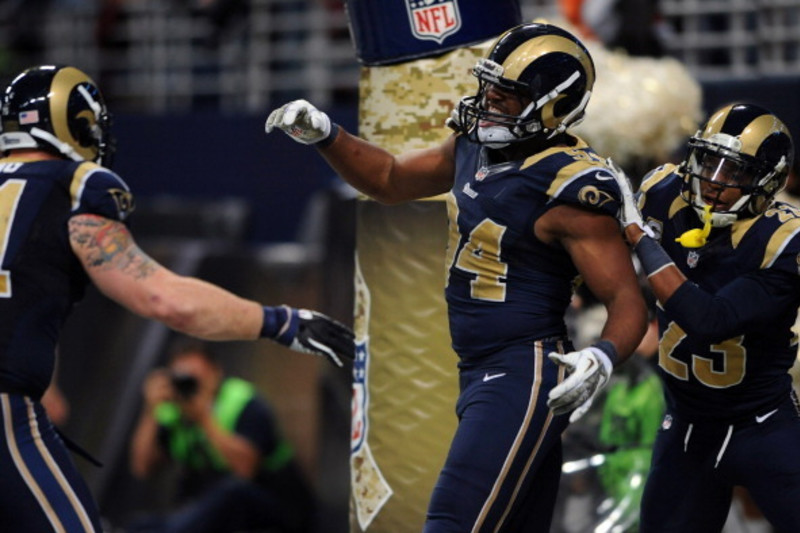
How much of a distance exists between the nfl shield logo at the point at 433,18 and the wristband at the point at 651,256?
119 cm

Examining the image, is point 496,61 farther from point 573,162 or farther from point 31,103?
point 31,103

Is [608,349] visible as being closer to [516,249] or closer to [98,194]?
[516,249]

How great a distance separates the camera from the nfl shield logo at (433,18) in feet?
15.7

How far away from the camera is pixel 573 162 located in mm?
3895

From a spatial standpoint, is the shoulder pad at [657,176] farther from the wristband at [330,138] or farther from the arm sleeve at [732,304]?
the wristband at [330,138]

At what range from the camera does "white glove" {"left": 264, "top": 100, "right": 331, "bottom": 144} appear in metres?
4.24

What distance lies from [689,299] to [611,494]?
7.27ft

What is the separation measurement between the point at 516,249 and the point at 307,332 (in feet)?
2.45

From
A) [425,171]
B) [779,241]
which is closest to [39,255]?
[425,171]

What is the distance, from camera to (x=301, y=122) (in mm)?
4289

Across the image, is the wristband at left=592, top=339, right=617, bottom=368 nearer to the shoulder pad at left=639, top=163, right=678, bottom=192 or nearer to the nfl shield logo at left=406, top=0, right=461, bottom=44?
the shoulder pad at left=639, top=163, right=678, bottom=192

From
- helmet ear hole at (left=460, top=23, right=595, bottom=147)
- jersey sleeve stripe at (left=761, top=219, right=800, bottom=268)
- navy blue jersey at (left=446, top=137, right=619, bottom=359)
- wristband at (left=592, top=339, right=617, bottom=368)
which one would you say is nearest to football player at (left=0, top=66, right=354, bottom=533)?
navy blue jersey at (left=446, top=137, right=619, bottom=359)

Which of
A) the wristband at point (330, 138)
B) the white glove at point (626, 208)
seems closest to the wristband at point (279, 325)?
the wristband at point (330, 138)

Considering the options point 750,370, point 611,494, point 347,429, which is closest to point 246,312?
point 750,370
